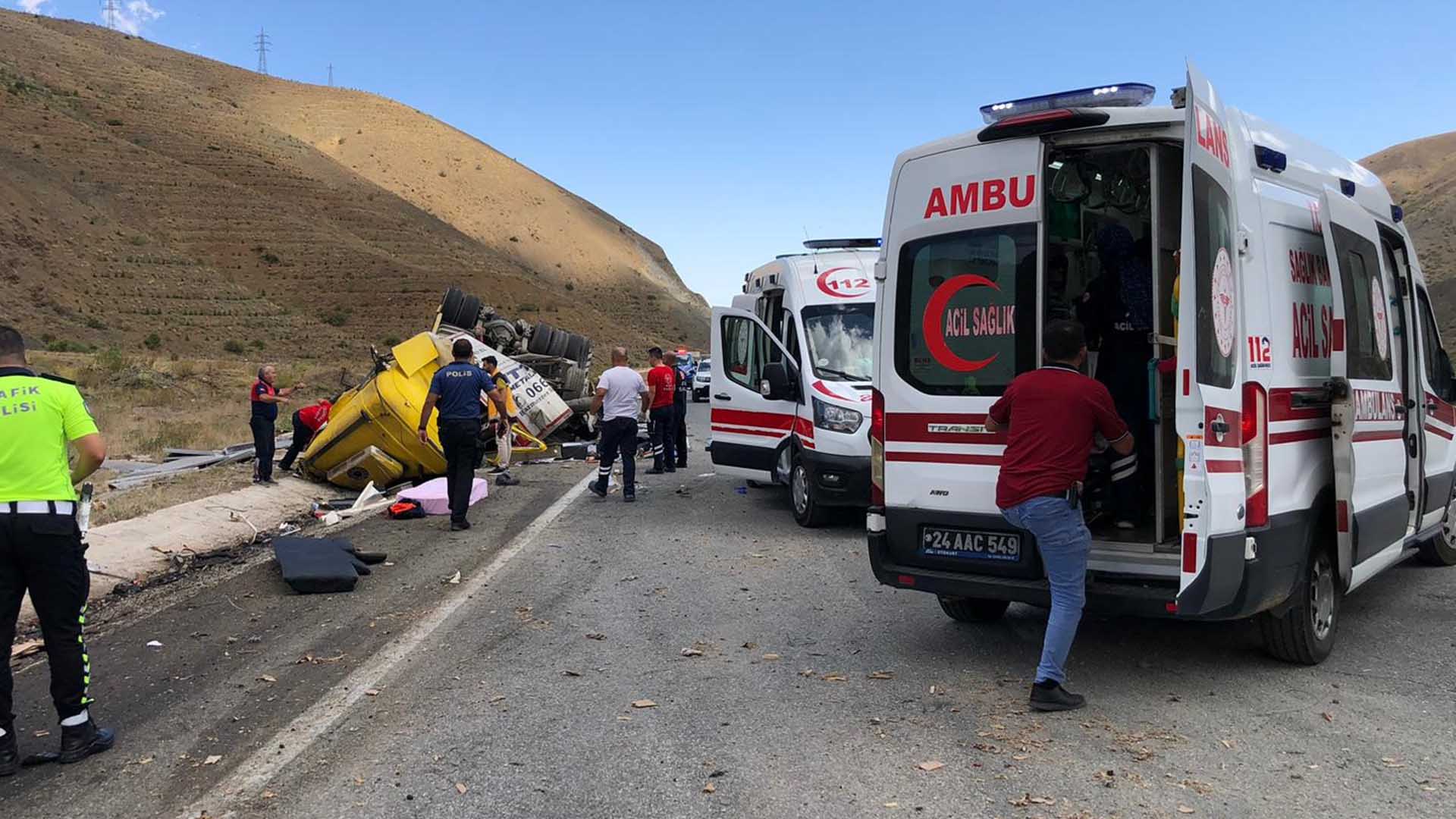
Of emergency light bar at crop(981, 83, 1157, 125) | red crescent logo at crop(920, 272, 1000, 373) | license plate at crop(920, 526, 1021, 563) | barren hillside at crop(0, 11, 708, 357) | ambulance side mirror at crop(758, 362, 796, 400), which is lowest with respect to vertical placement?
license plate at crop(920, 526, 1021, 563)

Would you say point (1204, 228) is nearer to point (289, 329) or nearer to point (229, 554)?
point (229, 554)

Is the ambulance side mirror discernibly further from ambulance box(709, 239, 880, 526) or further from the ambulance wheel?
the ambulance wheel

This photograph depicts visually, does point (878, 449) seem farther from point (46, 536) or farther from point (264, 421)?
point (264, 421)

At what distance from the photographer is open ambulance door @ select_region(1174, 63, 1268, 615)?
494cm

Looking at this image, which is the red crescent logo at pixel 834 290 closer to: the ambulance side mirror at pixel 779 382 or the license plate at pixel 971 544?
the ambulance side mirror at pixel 779 382

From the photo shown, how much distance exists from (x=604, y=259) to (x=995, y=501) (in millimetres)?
108147

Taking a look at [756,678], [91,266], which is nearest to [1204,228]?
[756,678]

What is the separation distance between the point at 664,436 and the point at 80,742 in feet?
38.3

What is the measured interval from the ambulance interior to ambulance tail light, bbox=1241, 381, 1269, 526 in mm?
367

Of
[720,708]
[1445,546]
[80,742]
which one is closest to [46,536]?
[80,742]

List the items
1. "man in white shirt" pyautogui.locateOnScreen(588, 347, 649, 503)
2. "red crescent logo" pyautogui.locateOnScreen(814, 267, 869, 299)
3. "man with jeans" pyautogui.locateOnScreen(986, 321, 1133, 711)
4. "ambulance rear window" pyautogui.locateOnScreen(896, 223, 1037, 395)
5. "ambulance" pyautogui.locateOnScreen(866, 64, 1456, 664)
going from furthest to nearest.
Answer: "man in white shirt" pyautogui.locateOnScreen(588, 347, 649, 503) < "red crescent logo" pyautogui.locateOnScreen(814, 267, 869, 299) < "ambulance rear window" pyautogui.locateOnScreen(896, 223, 1037, 395) < "man with jeans" pyautogui.locateOnScreen(986, 321, 1133, 711) < "ambulance" pyautogui.locateOnScreen(866, 64, 1456, 664)

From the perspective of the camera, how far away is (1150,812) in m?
4.08

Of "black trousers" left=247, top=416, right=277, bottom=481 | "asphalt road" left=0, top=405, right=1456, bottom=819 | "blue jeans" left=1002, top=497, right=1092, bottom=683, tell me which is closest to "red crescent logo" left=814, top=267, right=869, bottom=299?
"asphalt road" left=0, top=405, right=1456, bottom=819

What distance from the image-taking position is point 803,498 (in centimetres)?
1124
